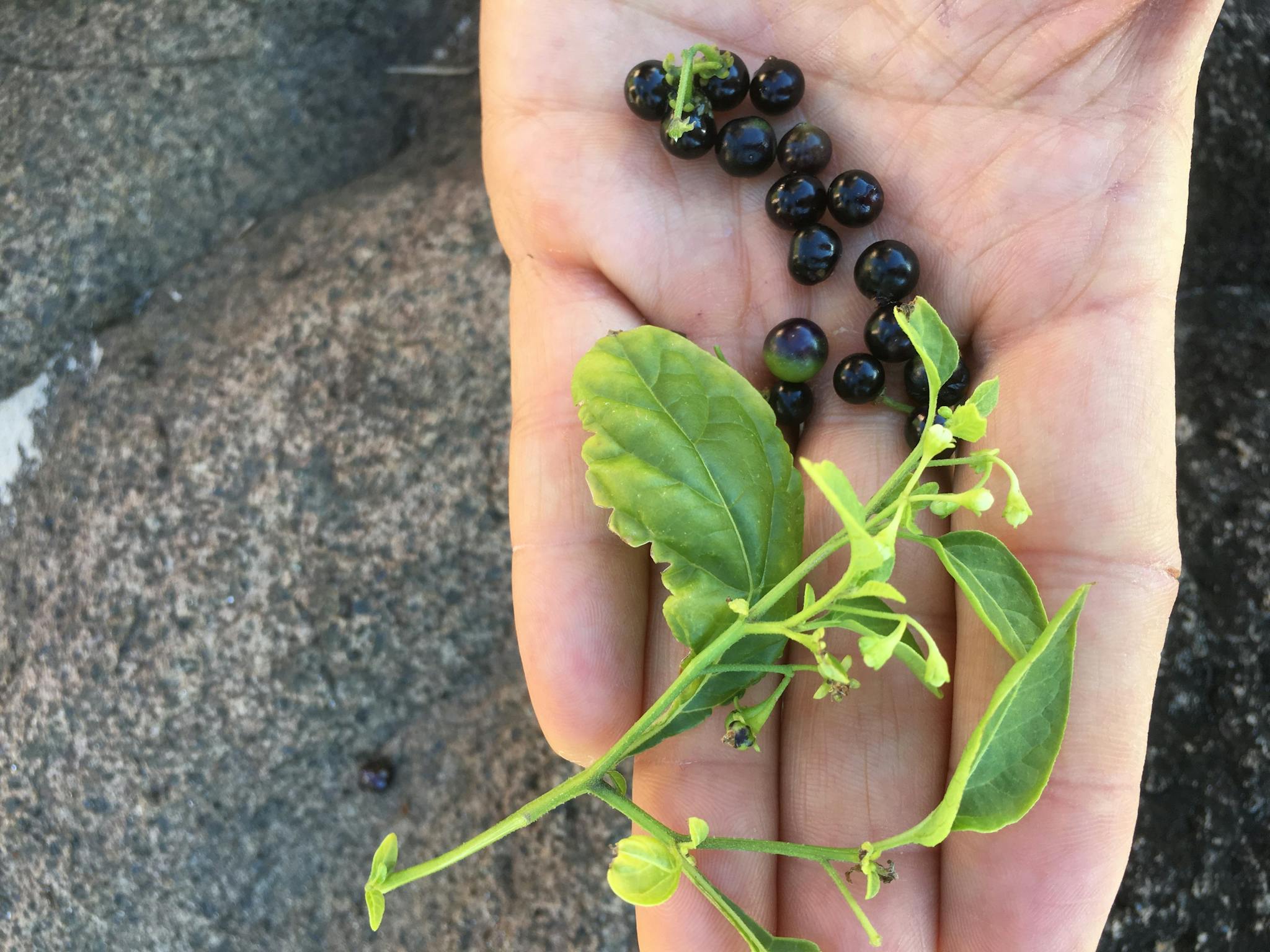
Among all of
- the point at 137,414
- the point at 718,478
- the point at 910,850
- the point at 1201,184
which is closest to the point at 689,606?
the point at 718,478

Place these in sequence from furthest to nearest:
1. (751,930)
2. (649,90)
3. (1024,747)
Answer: (649,90) < (751,930) < (1024,747)

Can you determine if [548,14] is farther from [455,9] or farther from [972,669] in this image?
[972,669]

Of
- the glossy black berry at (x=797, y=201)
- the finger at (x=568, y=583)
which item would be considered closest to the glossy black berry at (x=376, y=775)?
the finger at (x=568, y=583)

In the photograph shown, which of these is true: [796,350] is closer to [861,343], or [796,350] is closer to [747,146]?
[861,343]

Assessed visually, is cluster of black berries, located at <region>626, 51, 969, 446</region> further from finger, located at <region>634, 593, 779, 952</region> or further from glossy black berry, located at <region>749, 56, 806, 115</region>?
finger, located at <region>634, 593, 779, 952</region>

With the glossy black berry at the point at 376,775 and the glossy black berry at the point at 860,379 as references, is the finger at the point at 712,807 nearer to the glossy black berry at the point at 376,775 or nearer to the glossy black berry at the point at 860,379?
the glossy black berry at the point at 860,379

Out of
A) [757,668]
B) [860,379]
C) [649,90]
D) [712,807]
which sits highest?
[649,90]

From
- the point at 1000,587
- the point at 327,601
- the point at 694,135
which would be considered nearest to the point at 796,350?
the point at 694,135
